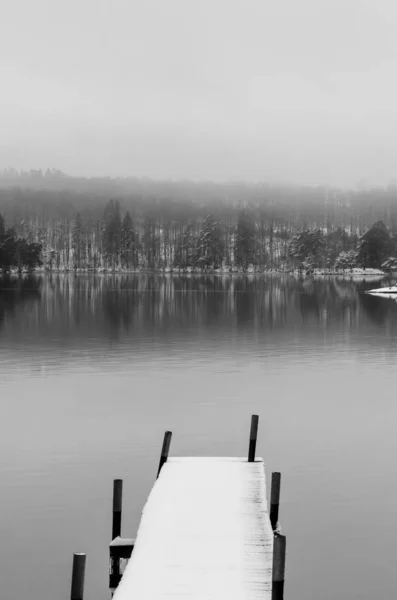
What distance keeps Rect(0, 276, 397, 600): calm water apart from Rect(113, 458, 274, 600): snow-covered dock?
3.65 feet

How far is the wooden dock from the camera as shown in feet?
39.0

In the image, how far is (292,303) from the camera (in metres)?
89.5

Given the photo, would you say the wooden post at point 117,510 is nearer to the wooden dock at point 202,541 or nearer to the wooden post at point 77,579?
the wooden dock at point 202,541

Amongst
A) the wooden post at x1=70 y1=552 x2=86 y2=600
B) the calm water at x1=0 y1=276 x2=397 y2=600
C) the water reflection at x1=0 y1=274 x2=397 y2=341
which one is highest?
the wooden post at x1=70 y1=552 x2=86 y2=600

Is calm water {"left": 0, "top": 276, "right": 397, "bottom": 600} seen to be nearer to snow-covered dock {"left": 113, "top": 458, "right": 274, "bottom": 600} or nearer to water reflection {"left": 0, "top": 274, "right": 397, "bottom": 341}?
snow-covered dock {"left": 113, "top": 458, "right": 274, "bottom": 600}

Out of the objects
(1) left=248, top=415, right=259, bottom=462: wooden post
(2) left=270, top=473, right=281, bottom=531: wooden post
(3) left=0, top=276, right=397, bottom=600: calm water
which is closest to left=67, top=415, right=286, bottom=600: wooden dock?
(2) left=270, top=473, right=281, bottom=531: wooden post

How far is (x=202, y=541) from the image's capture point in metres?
14.0

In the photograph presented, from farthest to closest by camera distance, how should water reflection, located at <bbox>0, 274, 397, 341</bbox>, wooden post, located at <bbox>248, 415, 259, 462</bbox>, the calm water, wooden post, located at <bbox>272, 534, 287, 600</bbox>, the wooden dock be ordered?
water reflection, located at <bbox>0, 274, 397, 341</bbox>
wooden post, located at <bbox>248, 415, 259, 462</bbox>
the calm water
the wooden dock
wooden post, located at <bbox>272, 534, 287, 600</bbox>

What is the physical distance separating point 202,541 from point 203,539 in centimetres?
10

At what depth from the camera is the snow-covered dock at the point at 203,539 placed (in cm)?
1201

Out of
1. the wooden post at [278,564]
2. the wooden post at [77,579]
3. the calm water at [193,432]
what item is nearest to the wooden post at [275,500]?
the calm water at [193,432]

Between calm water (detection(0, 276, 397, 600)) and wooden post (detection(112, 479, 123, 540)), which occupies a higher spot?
→ wooden post (detection(112, 479, 123, 540))

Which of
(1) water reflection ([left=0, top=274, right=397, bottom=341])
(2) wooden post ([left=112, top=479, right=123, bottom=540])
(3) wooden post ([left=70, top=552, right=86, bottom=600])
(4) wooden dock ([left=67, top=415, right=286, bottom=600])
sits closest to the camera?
(3) wooden post ([left=70, top=552, right=86, bottom=600])

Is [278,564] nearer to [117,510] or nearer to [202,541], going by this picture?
[202,541]
